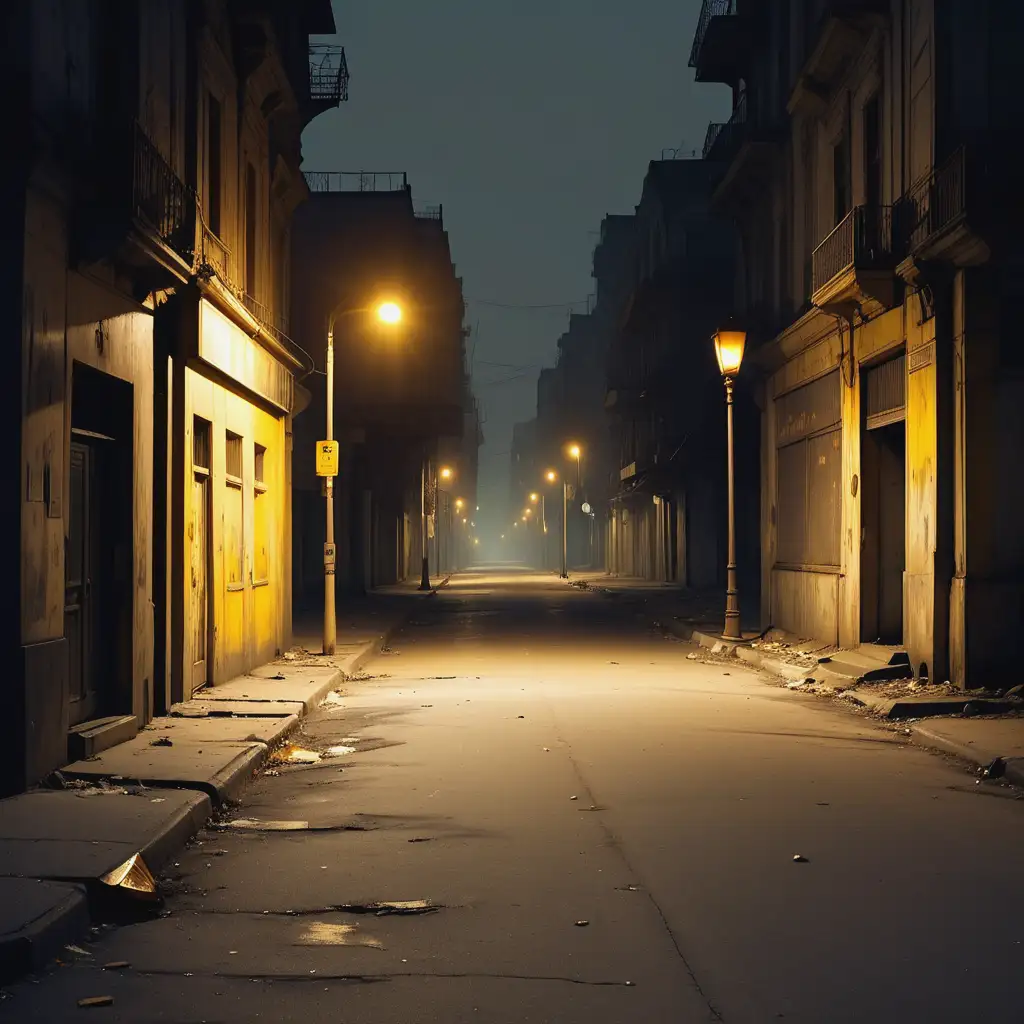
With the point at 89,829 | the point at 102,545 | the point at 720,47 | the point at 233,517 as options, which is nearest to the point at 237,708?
the point at 102,545

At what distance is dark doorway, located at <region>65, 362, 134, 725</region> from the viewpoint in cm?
1253

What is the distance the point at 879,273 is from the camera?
18266mm

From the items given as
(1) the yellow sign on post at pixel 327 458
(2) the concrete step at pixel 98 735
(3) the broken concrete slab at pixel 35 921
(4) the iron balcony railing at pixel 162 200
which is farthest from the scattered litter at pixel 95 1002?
(1) the yellow sign on post at pixel 327 458

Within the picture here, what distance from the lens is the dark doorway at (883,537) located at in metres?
20.3

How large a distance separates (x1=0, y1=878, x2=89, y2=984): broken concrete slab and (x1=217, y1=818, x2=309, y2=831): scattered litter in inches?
92.5

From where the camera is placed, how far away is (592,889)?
24.0 ft

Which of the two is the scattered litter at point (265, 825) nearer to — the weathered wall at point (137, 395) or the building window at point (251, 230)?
the weathered wall at point (137, 395)

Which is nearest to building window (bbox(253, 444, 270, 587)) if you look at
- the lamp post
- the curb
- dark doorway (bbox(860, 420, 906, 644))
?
the curb

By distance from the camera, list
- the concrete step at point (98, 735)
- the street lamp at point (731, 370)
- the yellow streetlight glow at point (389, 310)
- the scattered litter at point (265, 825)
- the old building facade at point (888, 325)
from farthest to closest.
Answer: the street lamp at point (731, 370), the yellow streetlight glow at point (389, 310), the old building facade at point (888, 325), the concrete step at point (98, 735), the scattered litter at point (265, 825)

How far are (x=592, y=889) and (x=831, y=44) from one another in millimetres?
16748

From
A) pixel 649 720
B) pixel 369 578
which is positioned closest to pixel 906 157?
pixel 649 720

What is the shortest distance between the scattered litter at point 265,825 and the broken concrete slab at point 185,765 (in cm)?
46

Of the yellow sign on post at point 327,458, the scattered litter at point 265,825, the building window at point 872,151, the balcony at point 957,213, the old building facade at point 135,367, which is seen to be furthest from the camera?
the yellow sign on post at point 327,458

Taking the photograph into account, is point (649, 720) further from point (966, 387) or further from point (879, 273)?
point (879, 273)
